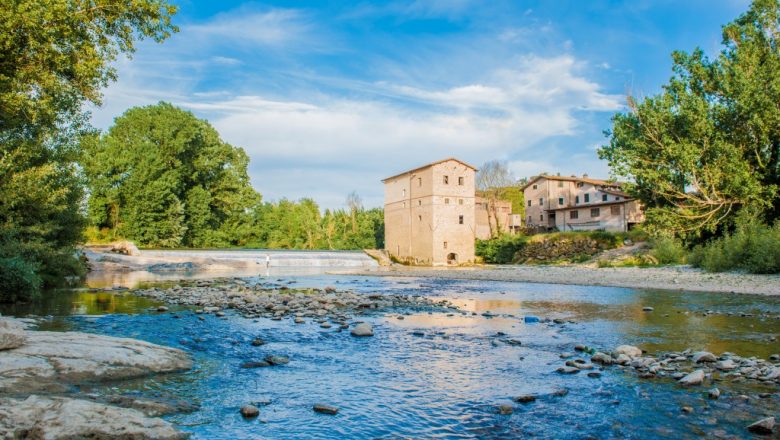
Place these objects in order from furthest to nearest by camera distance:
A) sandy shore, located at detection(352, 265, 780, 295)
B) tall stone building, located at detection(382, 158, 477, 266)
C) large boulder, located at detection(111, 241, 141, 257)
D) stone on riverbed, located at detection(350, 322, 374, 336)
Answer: tall stone building, located at detection(382, 158, 477, 266) → large boulder, located at detection(111, 241, 141, 257) → sandy shore, located at detection(352, 265, 780, 295) → stone on riverbed, located at detection(350, 322, 374, 336)

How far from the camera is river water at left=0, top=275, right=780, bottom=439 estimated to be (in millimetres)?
4363

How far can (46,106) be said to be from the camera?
11.8 meters

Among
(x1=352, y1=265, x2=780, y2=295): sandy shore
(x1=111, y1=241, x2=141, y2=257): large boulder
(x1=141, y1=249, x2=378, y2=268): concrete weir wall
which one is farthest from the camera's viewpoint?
(x1=141, y1=249, x2=378, y2=268): concrete weir wall

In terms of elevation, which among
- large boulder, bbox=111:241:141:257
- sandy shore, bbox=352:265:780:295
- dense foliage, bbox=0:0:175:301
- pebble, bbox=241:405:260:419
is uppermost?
dense foliage, bbox=0:0:175:301

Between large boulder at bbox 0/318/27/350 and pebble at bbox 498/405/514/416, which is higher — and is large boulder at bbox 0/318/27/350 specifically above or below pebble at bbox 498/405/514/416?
above

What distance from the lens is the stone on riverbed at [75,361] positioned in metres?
4.76

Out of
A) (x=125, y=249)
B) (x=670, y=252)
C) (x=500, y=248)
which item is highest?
(x=125, y=249)

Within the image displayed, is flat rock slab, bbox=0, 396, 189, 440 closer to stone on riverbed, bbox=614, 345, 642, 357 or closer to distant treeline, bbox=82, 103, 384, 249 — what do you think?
stone on riverbed, bbox=614, 345, 642, 357

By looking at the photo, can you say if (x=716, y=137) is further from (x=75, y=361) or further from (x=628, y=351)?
(x=75, y=361)

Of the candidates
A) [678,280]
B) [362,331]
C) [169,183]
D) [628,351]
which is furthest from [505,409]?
[169,183]

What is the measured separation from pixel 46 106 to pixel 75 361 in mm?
9188

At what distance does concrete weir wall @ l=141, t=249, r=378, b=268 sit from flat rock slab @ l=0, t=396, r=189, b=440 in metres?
35.8

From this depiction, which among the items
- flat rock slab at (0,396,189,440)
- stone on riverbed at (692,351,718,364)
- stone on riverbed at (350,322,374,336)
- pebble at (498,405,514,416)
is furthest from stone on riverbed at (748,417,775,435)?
stone on riverbed at (350,322,374,336)

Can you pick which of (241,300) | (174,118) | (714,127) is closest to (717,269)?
(714,127)
